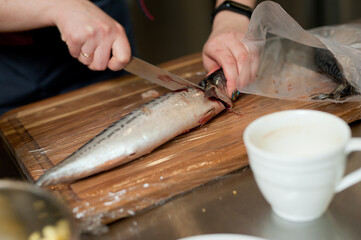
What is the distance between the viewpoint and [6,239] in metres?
0.70

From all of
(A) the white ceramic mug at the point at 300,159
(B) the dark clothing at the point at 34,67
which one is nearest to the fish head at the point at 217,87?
(A) the white ceramic mug at the point at 300,159

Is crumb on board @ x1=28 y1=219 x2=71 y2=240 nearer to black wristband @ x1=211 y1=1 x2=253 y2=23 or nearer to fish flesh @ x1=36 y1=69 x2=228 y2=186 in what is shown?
fish flesh @ x1=36 y1=69 x2=228 y2=186

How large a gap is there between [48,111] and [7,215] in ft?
2.77

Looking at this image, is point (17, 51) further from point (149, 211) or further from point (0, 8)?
point (149, 211)

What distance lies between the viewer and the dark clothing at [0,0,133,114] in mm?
1645

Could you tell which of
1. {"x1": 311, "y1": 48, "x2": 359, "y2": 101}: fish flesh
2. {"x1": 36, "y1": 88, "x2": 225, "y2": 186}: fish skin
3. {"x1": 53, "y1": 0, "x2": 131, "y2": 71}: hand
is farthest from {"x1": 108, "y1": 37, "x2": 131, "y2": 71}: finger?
{"x1": 311, "y1": 48, "x2": 359, "y2": 101}: fish flesh

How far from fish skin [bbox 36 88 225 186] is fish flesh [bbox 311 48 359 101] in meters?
0.31

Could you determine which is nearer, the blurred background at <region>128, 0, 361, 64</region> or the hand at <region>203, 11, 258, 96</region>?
the hand at <region>203, 11, 258, 96</region>

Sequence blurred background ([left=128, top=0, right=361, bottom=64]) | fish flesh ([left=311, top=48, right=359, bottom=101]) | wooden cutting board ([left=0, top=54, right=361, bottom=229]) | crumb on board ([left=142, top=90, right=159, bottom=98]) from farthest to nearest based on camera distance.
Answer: blurred background ([left=128, top=0, right=361, bottom=64])
crumb on board ([left=142, top=90, right=159, bottom=98])
fish flesh ([left=311, top=48, right=359, bottom=101])
wooden cutting board ([left=0, top=54, right=361, bottom=229])

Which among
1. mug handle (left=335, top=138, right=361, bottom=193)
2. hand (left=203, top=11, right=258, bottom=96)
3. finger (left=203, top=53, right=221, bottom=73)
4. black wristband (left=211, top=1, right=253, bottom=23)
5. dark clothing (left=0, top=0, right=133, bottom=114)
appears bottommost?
dark clothing (left=0, top=0, right=133, bottom=114)

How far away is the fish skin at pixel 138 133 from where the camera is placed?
1002 mm

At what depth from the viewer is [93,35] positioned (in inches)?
49.0

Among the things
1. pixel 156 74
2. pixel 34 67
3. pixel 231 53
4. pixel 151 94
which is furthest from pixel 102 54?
pixel 34 67

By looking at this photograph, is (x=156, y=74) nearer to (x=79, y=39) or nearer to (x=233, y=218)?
(x=79, y=39)
